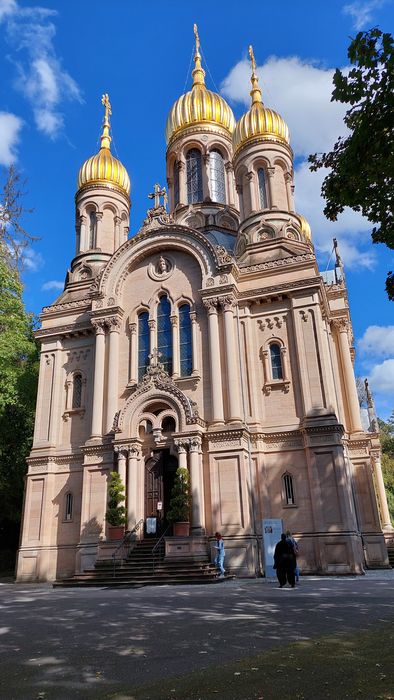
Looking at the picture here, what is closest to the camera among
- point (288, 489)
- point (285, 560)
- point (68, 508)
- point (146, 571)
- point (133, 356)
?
point (285, 560)

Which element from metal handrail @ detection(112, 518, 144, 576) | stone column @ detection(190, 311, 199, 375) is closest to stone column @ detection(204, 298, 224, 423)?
stone column @ detection(190, 311, 199, 375)

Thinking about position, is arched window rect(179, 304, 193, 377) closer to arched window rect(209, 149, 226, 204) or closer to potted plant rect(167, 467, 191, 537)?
potted plant rect(167, 467, 191, 537)

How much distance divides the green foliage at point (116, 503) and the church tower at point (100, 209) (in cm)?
1438

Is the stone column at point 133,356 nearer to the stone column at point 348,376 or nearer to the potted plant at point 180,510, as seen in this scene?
the potted plant at point 180,510

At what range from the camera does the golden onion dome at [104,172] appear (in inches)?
1362

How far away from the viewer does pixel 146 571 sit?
1948cm

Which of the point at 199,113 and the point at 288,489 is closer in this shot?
the point at 288,489

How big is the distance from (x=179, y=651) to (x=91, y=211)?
30456mm

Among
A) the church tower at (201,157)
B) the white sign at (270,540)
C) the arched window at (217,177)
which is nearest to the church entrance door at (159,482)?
the white sign at (270,540)

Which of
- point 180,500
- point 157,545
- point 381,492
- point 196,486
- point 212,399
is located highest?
point 212,399

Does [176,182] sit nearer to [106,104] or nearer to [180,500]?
[106,104]

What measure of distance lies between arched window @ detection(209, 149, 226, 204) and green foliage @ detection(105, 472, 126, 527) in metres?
20.0

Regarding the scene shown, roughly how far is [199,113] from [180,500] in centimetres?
2655

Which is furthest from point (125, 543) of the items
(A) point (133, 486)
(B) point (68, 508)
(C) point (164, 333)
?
(C) point (164, 333)
